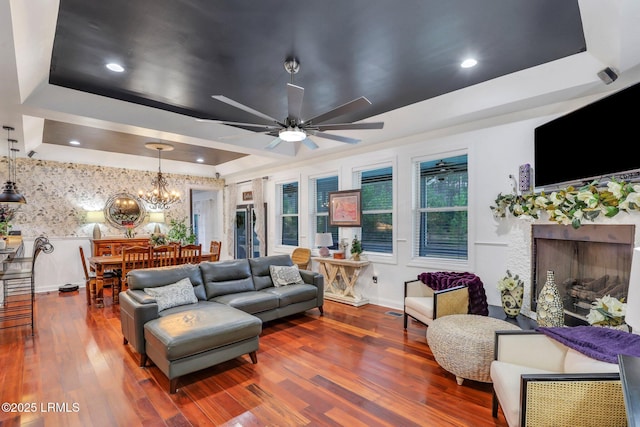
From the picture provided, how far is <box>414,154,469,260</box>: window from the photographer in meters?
4.34

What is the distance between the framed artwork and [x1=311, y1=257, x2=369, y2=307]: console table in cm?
69

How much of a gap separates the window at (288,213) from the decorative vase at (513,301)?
4274mm

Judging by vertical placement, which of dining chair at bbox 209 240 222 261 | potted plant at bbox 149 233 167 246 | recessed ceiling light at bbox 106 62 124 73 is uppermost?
recessed ceiling light at bbox 106 62 124 73

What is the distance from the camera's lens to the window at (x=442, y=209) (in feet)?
14.2

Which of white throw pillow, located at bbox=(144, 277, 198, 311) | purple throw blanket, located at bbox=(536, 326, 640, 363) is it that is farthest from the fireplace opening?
white throw pillow, located at bbox=(144, 277, 198, 311)

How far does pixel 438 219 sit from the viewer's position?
181 inches

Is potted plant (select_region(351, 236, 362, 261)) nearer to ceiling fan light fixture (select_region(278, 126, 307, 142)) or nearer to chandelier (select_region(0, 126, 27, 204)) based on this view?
ceiling fan light fixture (select_region(278, 126, 307, 142))

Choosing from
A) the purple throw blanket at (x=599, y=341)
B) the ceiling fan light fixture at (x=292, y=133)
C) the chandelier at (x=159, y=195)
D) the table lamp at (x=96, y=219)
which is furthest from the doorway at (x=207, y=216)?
the purple throw blanket at (x=599, y=341)

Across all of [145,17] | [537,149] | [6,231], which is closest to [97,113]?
[145,17]

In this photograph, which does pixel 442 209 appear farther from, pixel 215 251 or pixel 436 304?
pixel 215 251

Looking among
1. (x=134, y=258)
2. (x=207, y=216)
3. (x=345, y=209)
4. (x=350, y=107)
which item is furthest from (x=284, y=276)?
(x=207, y=216)

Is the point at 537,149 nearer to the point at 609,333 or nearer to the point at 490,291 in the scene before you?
the point at 490,291

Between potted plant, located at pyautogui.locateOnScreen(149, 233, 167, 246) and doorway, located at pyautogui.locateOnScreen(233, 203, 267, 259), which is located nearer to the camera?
potted plant, located at pyautogui.locateOnScreen(149, 233, 167, 246)

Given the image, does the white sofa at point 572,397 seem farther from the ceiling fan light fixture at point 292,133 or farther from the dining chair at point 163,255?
the dining chair at point 163,255
